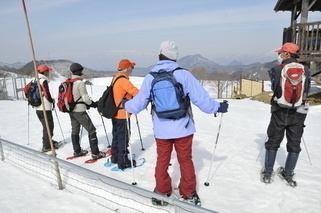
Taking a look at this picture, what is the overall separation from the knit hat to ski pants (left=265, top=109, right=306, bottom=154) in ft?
6.62

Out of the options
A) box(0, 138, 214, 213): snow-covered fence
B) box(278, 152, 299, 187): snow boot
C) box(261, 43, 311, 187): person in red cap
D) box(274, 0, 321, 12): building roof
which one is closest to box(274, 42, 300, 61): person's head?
box(261, 43, 311, 187): person in red cap

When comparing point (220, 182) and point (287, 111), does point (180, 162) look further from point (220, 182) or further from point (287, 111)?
point (287, 111)

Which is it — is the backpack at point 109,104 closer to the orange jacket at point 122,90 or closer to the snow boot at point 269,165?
the orange jacket at point 122,90

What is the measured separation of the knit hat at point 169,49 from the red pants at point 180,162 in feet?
3.76

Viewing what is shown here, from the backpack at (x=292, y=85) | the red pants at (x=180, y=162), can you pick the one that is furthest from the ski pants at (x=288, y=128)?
the red pants at (x=180, y=162)

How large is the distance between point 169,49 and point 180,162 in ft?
5.28

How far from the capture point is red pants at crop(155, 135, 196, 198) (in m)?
2.92

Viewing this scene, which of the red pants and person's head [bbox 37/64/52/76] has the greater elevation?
person's head [bbox 37/64/52/76]

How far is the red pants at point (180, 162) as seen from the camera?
2.92 meters

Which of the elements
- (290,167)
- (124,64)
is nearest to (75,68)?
(124,64)

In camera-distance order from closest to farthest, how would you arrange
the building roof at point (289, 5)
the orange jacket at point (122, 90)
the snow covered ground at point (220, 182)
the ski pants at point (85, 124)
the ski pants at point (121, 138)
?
1. the snow covered ground at point (220, 182)
2. the orange jacket at point (122, 90)
3. the ski pants at point (121, 138)
4. the ski pants at point (85, 124)
5. the building roof at point (289, 5)

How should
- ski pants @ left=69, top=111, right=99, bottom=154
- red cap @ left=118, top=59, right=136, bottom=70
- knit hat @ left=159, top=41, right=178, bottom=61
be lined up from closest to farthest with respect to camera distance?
knit hat @ left=159, top=41, right=178, bottom=61 < red cap @ left=118, top=59, right=136, bottom=70 < ski pants @ left=69, top=111, right=99, bottom=154

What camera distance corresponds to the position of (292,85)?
3168 mm

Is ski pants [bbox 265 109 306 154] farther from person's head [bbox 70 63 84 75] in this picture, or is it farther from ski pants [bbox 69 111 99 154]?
person's head [bbox 70 63 84 75]
